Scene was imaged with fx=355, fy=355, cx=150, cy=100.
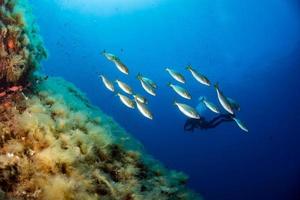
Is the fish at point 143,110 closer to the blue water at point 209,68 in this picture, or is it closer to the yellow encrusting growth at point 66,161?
the yellow encrusting growth at point 66,161

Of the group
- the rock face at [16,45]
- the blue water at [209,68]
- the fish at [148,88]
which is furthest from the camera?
the blue water at [209,68]

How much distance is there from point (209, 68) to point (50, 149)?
204 ft

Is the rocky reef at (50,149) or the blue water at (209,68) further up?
the blue water at (209,68)

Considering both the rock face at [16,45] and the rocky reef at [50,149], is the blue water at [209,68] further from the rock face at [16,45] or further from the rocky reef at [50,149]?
the rock face at [16,45]

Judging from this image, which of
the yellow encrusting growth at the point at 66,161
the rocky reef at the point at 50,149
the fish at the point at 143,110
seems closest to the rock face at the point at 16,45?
the rocky reef at the point at 50,149

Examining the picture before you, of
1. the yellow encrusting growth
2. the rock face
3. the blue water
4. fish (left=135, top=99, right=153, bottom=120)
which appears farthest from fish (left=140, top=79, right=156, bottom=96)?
the blue water

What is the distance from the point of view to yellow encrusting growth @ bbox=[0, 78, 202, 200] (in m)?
3.53

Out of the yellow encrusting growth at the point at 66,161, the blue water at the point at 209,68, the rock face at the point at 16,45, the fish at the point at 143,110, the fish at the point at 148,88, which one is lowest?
the yellow encrusting growth at the point at 66,161

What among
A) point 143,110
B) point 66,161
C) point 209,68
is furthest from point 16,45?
point 209,68

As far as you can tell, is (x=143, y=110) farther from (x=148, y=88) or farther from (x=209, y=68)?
(x=209, y=68)

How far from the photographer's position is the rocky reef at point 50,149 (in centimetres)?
357

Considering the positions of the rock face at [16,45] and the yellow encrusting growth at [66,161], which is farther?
the rock face at [16,45]

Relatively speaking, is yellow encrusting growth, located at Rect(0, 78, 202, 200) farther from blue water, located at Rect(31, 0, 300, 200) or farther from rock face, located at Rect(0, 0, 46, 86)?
blue water, located at Rect(31, 0, 300, 200)

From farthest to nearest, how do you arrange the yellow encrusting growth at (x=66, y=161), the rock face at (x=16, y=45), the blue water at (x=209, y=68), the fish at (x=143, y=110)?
the blue water at (x=209, y=68) < the fish at (x=143, y=110) < the rock face at (x=16, y=45) < the yellow encrusting growth at (x=66, y=161)
